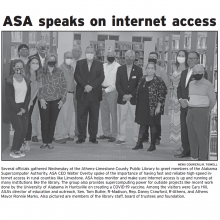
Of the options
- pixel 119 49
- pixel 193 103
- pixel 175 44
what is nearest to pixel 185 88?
pixel 193 103

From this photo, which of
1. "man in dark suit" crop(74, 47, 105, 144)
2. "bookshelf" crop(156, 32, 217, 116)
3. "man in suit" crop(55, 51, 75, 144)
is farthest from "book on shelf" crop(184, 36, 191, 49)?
"man in suit" crop(55, 51, 75, 144)

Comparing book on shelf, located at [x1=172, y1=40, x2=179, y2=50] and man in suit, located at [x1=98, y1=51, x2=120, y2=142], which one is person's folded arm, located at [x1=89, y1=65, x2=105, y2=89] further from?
book on shelf, located at [x1=172, y1=40, x2=179, y2=50]

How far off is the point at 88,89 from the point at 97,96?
0.69ft

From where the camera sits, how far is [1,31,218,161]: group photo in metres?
4.45

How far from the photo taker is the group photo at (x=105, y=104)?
14.6 ft

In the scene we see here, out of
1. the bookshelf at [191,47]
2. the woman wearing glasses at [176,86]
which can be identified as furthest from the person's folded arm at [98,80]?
the bookshelf at [191,47]

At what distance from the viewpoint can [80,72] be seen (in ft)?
17.9

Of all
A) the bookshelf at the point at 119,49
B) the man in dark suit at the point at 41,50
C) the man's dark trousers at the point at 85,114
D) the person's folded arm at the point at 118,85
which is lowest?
the man's dark trousers at the point at 85,114

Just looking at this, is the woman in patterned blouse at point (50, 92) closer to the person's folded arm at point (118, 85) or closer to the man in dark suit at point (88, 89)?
the man in dark suit at point (88, 89)

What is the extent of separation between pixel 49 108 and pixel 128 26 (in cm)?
164

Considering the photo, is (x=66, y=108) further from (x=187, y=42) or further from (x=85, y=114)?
(x=187, y=42)
